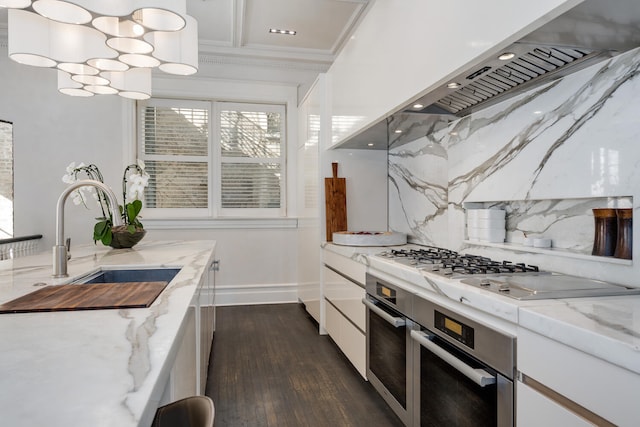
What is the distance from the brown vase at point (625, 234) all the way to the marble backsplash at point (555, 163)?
35 millimetres

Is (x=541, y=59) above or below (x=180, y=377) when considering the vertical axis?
above

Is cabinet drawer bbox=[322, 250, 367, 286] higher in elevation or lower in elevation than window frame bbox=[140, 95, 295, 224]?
lower

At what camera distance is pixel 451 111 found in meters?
2.39

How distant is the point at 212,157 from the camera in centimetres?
472

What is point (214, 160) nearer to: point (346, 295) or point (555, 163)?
point (346, 295)

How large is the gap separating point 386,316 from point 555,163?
0.98m

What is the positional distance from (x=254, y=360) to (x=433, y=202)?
5.43 ft

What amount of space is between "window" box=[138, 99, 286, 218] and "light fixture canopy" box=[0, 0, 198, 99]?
2259mm

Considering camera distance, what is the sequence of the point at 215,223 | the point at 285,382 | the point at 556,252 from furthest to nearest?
the point at 215,223 → the point at 285,382 → the point at 556,252

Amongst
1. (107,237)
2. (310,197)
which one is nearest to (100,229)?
(107,237)

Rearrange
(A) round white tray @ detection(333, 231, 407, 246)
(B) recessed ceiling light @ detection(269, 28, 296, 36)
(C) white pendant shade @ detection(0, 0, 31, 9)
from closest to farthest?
(C) white pendant shade @ detection(0, 0, 31, 9)
(A) round white tray @ detection(333, 231, 407, 246)
(B) recessed ceiling light @ detection(269, 28, 296, 36)

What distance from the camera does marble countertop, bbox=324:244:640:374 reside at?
0.86m

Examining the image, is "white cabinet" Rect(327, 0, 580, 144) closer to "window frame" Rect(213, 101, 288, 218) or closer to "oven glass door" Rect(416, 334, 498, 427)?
"oven glass door" Rect(416, 334, 498, 427)

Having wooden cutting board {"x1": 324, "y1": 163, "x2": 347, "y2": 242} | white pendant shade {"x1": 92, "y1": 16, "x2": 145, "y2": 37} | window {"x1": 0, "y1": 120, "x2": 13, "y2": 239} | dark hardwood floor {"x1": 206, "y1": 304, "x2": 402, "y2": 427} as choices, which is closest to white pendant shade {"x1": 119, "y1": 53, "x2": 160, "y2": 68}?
white pendant shade {"x1": 92, "y1": 16, "x2": 145, "y2": 37}
